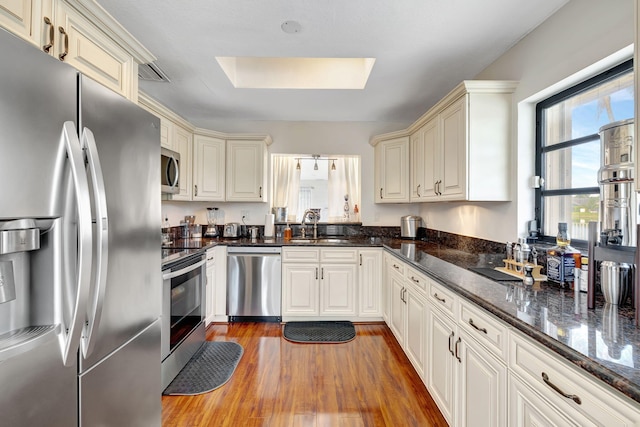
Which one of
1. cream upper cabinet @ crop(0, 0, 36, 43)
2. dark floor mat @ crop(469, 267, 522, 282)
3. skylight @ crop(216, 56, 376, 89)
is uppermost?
skylight @ crop(216, 56, 376, 89)

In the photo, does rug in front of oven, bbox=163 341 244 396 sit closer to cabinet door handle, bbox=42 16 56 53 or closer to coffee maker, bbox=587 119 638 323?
cabinet door handle, bbox=42 16 56 53

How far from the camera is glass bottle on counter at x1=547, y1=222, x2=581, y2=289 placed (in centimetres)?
146

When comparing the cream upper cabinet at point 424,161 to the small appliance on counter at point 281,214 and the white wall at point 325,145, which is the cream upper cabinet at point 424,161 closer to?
the white wall at point 325,145

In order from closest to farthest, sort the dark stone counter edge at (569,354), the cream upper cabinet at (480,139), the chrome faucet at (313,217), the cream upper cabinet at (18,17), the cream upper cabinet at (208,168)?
the dark stone counter edge at (569,354) → the cream upper cabinet at (18,17) → the cream upper cabinet at (480,139) → the cream upper cabinet at (208,168) → the chrome faucet at (313,217)

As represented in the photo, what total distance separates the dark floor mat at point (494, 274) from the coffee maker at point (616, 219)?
1.36ft

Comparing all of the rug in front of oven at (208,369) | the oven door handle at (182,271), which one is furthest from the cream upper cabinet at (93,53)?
the rug in front of oven at (208,369)

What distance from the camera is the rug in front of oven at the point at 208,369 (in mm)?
2082

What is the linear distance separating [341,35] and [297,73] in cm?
97

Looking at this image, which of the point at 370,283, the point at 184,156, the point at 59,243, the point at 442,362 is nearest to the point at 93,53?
the point at 59,243

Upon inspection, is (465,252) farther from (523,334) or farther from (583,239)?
(523,334)

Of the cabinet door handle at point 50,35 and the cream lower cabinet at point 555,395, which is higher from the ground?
the cabinet door handle at point 50,35

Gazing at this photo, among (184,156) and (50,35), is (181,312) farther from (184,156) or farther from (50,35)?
(50,35)

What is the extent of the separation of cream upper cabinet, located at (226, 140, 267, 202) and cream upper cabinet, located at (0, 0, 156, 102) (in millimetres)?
1744

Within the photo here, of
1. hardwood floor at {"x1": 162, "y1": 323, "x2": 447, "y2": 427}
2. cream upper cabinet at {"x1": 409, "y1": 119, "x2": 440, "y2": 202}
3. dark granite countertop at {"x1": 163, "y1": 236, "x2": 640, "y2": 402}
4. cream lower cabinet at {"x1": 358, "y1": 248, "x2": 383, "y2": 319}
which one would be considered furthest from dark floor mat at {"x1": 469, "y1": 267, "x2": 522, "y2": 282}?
cream lower cabinet at {"x1": 358, "y1": 248, "x2": 383, "y2": 319}
